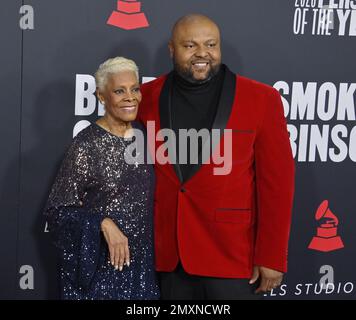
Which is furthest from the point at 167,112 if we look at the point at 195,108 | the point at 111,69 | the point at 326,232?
the point at 326,232

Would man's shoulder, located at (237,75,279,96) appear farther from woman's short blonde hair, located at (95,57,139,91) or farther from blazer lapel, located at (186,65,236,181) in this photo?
woman's short blonde hair, located at (95,57,139,91)

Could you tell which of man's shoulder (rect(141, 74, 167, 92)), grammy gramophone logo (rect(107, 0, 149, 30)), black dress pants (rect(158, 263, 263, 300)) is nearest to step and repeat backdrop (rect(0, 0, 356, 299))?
grammy gramophone logo (rect(107, 0, 149, 30))

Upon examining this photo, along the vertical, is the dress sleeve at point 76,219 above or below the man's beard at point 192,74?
below

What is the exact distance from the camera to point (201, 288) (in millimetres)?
2330

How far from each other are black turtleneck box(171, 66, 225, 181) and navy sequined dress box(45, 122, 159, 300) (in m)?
0.19

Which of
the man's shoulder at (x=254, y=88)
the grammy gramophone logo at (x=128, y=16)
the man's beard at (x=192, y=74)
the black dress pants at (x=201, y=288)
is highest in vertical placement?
the grammy gramophone logo at (x=128, y=16)

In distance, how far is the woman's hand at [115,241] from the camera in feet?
6.82

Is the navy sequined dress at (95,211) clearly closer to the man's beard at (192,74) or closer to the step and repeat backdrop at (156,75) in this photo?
the man's beard at (192,74)

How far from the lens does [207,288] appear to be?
2314 mm

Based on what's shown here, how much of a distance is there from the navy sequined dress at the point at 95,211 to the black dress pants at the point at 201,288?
7.5 inches

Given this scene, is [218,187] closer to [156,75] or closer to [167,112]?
[167,112]

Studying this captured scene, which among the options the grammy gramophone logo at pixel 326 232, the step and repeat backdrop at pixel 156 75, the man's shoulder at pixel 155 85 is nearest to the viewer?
the man's shoulder at pixel 155 85

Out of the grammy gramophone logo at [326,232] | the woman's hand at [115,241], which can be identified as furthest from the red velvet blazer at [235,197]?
the grammy gramophone logo at [326,232]
